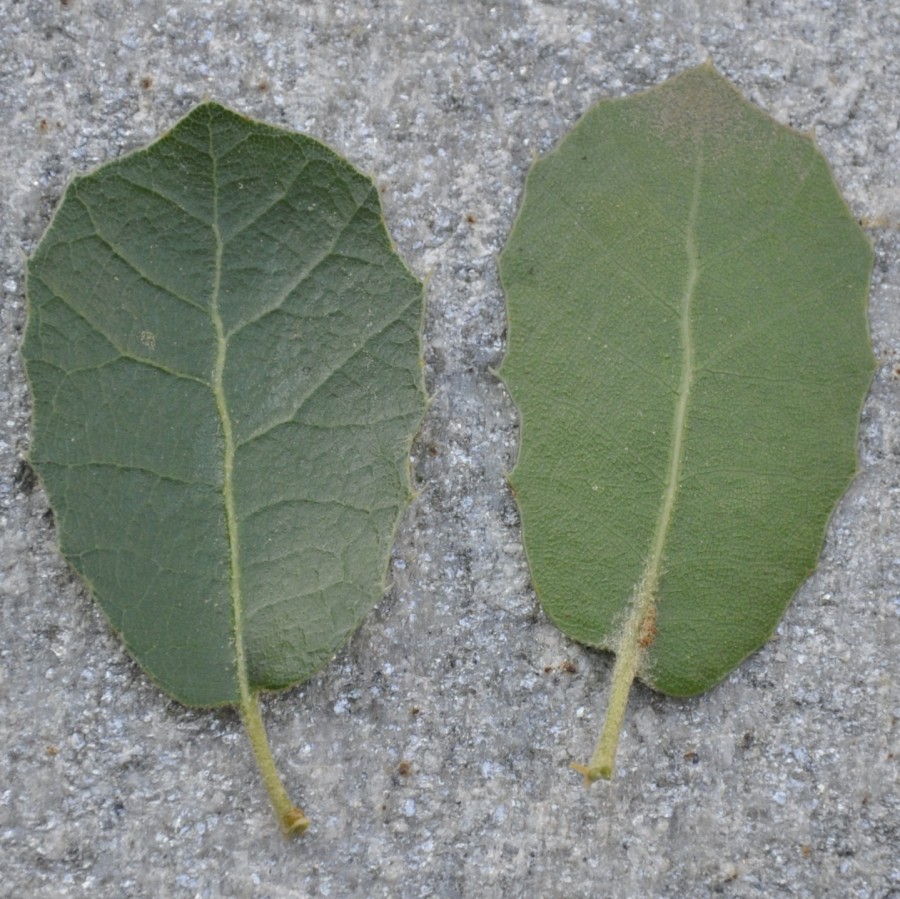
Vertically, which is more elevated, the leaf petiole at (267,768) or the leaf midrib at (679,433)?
the leaf midrib at (679,433)

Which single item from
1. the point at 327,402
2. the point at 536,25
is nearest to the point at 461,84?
the point at 536,25

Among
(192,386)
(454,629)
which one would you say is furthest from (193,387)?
(454,629)

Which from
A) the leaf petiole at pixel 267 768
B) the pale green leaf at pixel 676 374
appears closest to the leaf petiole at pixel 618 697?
the pale green leaf at pixel 676 374

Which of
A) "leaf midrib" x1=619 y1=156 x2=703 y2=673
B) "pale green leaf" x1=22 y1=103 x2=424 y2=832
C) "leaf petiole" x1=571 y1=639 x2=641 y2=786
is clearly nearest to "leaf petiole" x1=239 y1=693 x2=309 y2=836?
"pale green leaf" x1=22 y1=103 x2=424 y2=832

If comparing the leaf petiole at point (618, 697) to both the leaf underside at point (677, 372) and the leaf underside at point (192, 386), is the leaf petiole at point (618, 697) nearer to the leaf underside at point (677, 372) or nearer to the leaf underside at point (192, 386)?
the leaf underside at point (677, 372)

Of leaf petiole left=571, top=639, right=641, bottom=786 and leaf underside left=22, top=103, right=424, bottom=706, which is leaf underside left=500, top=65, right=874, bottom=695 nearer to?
leaf petiole left=571, top=639, right=641, bottom=786

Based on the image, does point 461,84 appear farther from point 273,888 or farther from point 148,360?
point 273,888
